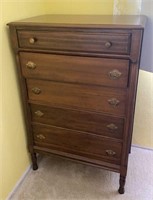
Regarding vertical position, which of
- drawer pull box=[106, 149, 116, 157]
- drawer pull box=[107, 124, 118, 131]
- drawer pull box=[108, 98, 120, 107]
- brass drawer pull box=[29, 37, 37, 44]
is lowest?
drawer pull box=[106, 149, 116, 157]

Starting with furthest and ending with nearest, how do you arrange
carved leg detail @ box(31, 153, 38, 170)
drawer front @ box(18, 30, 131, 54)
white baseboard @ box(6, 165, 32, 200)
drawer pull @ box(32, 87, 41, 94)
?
carved leg detail @ box(31, 153, 38, 170)
white baseboard @ box(6, 165, 32, 200)
drawer pull @ box(32, 87, 41, 94)
drawer front @ box(18, 30, 131, 54)

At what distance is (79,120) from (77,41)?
1.69 ft

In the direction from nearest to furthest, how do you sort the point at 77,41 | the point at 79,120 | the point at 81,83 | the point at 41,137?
the point at 77,41 < the point at 81,83 < the point at 79,120 < the point at 41,137

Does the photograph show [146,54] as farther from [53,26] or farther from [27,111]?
[27,111]

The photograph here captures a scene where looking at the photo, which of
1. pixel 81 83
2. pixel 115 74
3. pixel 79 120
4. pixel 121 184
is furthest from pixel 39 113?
pixel 121 184

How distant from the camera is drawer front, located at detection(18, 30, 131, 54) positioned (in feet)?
→ 3.54

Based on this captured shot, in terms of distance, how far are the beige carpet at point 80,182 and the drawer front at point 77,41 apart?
1024 mm

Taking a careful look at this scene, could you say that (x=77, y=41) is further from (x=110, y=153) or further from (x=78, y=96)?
(x=110, y=153)

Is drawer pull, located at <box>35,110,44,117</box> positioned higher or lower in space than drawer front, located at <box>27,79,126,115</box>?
lower

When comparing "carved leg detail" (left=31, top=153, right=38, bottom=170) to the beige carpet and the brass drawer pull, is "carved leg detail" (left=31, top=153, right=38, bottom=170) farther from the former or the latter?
the brass drawer pull

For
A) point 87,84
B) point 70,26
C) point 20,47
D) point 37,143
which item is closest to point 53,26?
point 70,26

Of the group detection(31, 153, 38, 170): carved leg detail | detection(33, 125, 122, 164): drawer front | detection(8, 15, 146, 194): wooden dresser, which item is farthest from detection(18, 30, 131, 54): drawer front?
detection(31, 153, 38, 170): carved leg detail

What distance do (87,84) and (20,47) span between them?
47 cm

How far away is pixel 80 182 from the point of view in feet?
5.36
